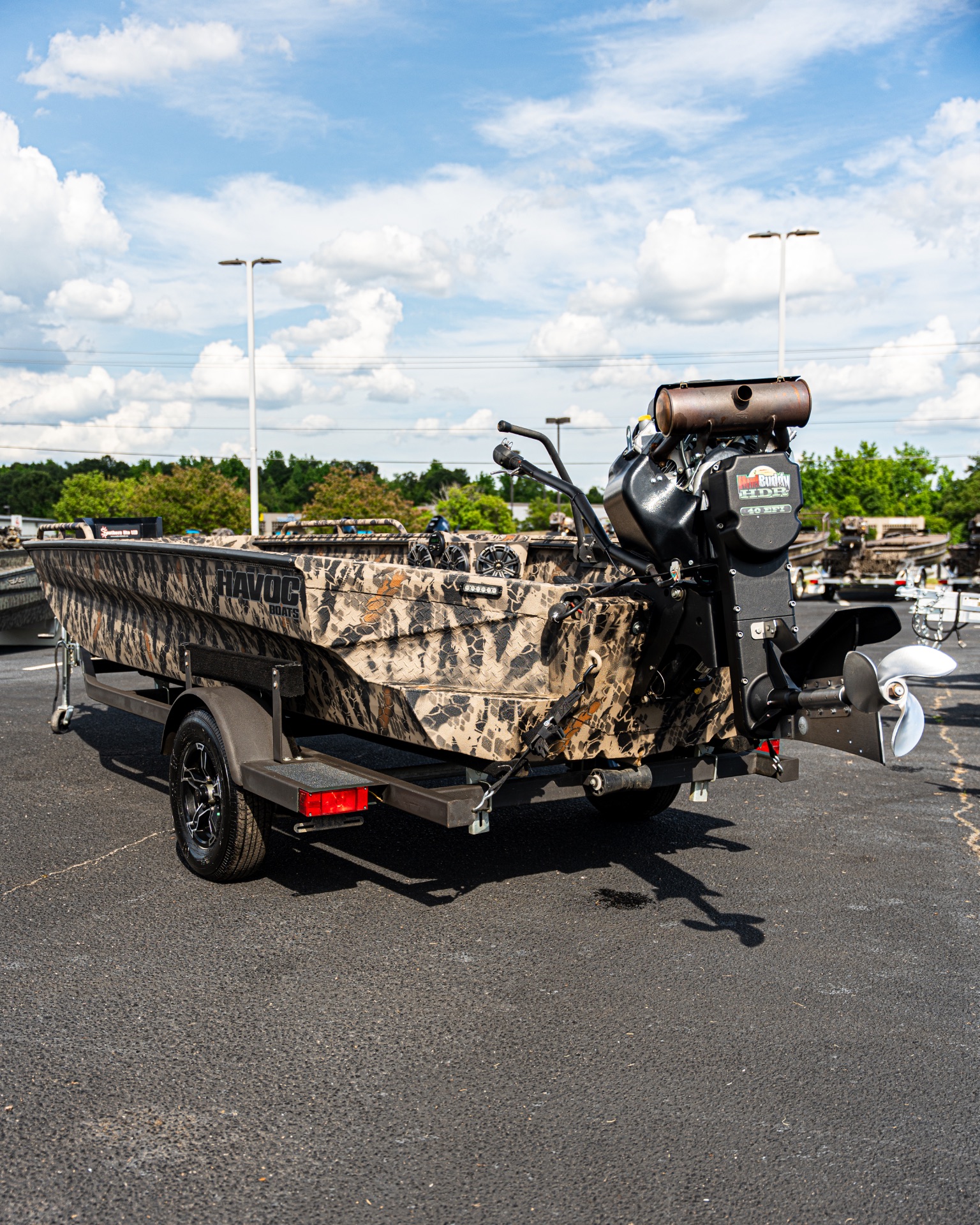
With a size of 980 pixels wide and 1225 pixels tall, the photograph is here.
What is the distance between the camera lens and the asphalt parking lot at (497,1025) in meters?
2.89

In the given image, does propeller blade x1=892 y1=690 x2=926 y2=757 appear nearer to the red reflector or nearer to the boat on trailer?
the boat on trailer

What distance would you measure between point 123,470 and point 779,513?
486 feet

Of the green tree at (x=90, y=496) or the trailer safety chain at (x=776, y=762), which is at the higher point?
the green tree at (x=90, y=496)

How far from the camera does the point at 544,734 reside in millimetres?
4301

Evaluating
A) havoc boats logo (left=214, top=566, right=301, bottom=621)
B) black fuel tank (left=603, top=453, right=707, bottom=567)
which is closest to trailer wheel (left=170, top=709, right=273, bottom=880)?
havoc boats logo (left=214, top=566, right=301, bottom=621)

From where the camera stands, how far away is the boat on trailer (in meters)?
4.25

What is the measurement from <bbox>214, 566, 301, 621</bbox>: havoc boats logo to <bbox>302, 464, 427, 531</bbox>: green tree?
43.3 metres

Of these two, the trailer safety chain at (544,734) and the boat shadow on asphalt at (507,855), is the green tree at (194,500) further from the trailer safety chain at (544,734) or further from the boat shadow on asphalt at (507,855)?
the trailer safety chain at (544,734)

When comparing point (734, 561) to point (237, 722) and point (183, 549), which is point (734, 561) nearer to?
point (237, 722)

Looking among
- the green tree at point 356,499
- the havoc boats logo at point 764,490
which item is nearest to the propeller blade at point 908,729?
the havoc boats logo at point 764,490

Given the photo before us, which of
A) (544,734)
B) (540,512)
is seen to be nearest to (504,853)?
(544,734)

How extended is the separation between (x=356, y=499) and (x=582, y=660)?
46.8 metres

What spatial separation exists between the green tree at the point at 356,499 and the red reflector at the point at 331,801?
44.2 meters

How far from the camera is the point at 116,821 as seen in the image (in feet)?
21.0
